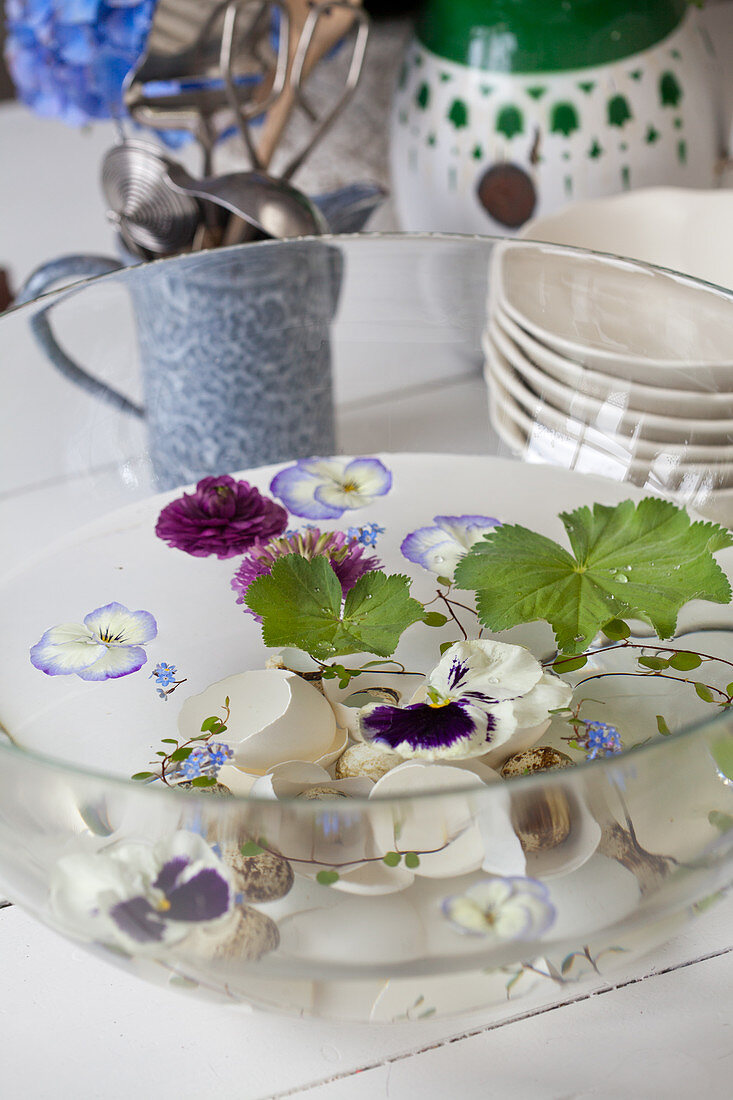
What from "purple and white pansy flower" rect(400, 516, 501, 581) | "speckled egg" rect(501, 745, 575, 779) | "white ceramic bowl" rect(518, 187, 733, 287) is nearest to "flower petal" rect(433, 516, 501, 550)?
"purple and white pansy flower" rect(400, 516, 501, 581)

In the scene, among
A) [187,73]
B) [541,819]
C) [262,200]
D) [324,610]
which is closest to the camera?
[541,819]

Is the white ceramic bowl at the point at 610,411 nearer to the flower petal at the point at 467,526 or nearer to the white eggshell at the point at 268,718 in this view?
the flower petal at the point at 467,526

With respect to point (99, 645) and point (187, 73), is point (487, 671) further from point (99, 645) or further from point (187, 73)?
point (187, 73)

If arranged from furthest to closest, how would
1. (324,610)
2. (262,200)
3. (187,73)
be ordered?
(187,73) → (262,200) → (324,610)

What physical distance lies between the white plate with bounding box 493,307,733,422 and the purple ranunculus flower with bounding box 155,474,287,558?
0.11 metres

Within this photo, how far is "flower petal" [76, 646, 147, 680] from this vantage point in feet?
1.13

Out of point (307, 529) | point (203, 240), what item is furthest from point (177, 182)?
point (307, 529)

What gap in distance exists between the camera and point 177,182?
461mm

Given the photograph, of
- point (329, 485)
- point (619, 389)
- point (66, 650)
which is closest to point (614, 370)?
point (619, 389)

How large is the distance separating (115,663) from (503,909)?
160 millimetres

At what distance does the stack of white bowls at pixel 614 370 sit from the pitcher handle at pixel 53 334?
0.47 feet

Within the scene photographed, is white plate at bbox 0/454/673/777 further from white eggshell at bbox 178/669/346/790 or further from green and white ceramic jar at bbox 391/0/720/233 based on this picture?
green and white ceramic jar at bbox 391/0/720/233

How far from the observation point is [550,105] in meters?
0.58

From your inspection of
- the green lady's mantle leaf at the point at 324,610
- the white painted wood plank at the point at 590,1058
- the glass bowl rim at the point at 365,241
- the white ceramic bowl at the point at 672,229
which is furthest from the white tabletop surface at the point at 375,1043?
the white ceramic bowl at the point at 672,229
